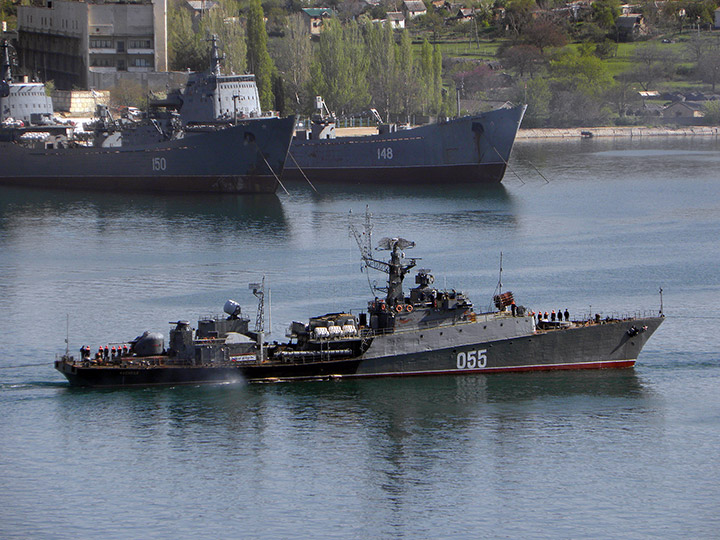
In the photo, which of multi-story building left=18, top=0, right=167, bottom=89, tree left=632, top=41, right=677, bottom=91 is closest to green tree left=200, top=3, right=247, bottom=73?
multi-story building left=18, top=0, right=167, bottom=89

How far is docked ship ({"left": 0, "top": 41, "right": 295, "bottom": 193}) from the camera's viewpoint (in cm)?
9125

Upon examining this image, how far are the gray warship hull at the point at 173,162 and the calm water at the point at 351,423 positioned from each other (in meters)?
24.1

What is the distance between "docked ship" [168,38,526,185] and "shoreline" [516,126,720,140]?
5136 cm

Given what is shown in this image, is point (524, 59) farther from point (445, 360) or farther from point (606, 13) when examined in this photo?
point (445, 360)

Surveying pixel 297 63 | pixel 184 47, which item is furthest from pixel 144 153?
pixel 184 47

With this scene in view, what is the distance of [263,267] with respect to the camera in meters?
61.4

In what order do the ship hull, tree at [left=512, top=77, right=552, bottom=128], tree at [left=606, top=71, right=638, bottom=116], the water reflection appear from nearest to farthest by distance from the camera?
the ship hull < the water reflection < tree at [left=512, top=77, right=552, bottom=128] < tree at [left=606, top=71, right=638, bottom=116]

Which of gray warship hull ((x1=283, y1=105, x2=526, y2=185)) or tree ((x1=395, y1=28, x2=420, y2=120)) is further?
tree ((x1=395, y1=28, x2=420, y2=120))

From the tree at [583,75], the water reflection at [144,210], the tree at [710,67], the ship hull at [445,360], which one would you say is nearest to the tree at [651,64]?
the tree at [710,67]

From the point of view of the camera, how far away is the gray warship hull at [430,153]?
97688mm

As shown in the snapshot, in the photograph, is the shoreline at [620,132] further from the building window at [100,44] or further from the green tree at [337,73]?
the building window at [100,44]

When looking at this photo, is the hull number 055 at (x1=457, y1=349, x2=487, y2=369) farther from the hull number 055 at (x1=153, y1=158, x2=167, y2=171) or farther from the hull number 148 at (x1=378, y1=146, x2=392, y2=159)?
the hull number 148 at (x1=378, y1=146, x2=392, y2=159)

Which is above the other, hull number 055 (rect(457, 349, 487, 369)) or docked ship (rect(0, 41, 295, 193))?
docked ship (rect(0, 41, 295, 193))

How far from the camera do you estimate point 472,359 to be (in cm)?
4356
